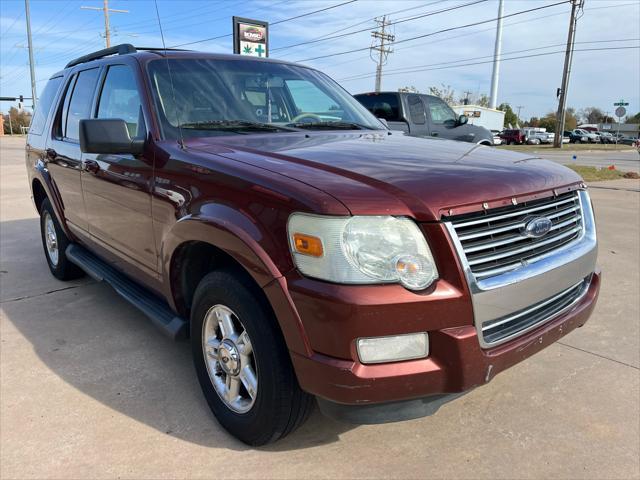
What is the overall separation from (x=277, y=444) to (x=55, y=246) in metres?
3.60

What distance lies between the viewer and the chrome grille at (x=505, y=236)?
1.99 metres

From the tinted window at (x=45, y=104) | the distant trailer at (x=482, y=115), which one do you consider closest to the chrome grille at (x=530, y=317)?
the tinted window at (x=45, y=104)

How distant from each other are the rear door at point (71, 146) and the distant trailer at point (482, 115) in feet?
152

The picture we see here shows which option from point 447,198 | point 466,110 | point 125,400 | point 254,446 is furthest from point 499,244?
point 466,110

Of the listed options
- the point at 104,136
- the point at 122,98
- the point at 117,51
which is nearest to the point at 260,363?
the point at 104,136

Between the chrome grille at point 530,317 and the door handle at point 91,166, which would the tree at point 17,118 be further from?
the chrome grille at point 530,317

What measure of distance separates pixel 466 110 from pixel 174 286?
1986 inches

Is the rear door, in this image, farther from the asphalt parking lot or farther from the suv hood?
the suv hood

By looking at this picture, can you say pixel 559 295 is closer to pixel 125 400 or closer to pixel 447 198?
pixel 447 198

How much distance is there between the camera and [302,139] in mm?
2938

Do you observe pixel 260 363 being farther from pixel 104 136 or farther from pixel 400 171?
pixel 104 136

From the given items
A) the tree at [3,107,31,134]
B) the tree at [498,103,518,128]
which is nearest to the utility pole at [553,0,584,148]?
the tree at [498,103,518,128]

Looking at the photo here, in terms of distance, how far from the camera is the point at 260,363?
7.11 ft

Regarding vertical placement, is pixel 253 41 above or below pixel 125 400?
above
